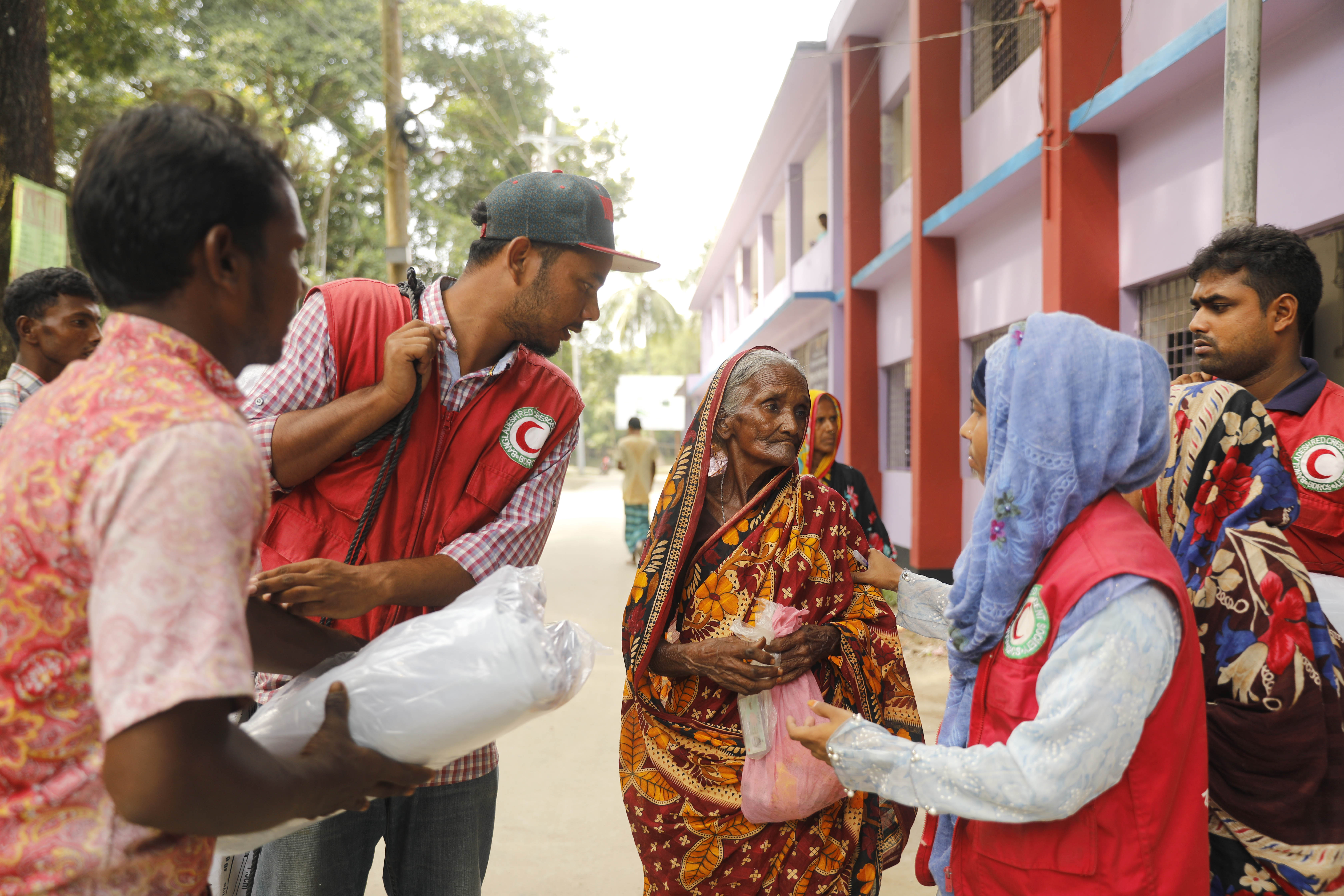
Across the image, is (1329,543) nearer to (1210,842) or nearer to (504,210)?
(1210,842)

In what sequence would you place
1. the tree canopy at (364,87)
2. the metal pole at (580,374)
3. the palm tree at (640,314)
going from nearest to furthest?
the tree canopy at (364,87)
the metal pole at (580,374)
the palm tree at (640,314)

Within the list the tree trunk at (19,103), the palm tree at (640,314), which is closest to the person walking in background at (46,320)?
the tree trunk at (19,103)

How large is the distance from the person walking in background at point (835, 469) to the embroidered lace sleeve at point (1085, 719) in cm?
336

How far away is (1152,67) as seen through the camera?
4.98 metres

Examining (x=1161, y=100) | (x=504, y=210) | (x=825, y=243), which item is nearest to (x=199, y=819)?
(x=504, y=210)

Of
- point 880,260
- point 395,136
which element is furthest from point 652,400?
point 880,260

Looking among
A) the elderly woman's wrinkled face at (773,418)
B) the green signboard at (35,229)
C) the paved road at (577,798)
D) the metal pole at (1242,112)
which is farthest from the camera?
the green signboard at (35,229)

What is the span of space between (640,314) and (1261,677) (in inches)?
1808

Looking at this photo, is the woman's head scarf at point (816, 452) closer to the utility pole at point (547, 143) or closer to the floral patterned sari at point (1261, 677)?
the floral patterned sari at point (1261, 677)

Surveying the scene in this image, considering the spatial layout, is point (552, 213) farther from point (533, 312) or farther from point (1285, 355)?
point (1285, 355)

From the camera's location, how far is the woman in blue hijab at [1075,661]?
1438mm

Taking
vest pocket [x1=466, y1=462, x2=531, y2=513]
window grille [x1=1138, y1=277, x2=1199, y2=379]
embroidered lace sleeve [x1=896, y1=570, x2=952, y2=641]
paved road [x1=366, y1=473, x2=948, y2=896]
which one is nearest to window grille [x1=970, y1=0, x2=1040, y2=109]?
window grille [x1=1138, y1=277, x2=1199, y2=379]

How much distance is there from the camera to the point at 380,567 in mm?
1735

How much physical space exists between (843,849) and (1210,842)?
0.91 metres
